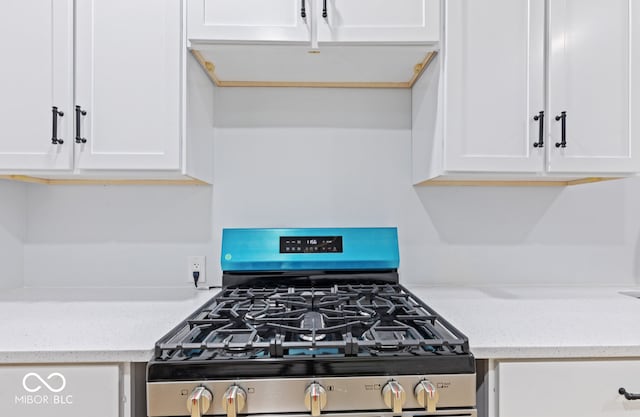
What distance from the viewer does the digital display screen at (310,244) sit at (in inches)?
61.8

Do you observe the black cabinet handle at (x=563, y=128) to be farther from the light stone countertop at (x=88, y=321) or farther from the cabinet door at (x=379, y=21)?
the light stone countertop at (x=88, y=321)

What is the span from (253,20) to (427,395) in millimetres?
1261

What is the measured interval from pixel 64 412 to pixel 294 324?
0.60m

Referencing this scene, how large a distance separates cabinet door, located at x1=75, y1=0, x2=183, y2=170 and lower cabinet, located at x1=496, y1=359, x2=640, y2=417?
1.20 meters

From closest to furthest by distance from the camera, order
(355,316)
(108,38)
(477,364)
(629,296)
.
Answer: (477,364) < (355,316) < (108,38) < (629,296)

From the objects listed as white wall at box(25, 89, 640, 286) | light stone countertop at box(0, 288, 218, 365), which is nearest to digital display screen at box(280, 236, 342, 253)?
white wall at box(25, 89, 640, 286)

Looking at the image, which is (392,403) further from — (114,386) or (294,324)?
(114,386)

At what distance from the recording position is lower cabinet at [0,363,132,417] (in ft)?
3.03

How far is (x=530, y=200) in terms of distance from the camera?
5.64 feet

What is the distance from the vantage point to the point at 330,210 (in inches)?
66.8

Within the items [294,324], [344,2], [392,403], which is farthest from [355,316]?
[344,2]

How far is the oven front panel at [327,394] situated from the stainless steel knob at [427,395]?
1cm

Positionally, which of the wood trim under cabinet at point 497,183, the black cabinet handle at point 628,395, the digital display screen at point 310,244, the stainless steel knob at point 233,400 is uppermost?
the wood trim under cabinet at point 497,183

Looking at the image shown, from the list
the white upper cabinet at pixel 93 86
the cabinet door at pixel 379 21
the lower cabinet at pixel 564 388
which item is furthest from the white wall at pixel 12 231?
the lower cabinet at pixel 564 388
